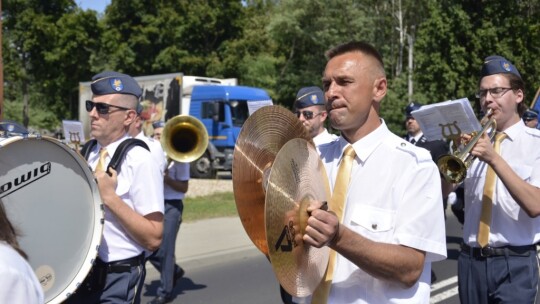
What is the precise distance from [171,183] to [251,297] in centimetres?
160

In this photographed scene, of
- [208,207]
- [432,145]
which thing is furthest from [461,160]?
[208,207]

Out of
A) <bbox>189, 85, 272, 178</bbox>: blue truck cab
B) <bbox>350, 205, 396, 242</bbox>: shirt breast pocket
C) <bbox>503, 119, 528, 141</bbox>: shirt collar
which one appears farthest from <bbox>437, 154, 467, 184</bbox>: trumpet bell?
<bbox>189, 85, 272, 178</bbox>: blue truck cab

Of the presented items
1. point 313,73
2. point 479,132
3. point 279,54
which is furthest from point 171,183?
point 279,54

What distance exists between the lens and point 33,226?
295 cm

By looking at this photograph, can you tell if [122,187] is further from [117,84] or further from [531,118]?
[531,118]

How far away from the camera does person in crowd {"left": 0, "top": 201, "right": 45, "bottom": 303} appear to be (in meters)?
1.64

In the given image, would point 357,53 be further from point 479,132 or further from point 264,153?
point 479,132

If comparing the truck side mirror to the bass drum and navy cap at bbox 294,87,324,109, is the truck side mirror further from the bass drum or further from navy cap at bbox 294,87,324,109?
the bass drum

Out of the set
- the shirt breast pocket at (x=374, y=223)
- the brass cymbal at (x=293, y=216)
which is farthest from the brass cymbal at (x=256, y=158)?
the shirt breast pocket at (x=374, y=223)

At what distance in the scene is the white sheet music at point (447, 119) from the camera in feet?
12.7

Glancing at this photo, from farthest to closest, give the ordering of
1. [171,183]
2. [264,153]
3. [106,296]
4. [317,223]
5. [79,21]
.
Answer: [79,21] → [171,183] → [106,296] → [264,153] → [317,223]

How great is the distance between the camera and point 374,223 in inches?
94.5

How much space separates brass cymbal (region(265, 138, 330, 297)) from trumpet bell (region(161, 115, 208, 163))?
5.23m

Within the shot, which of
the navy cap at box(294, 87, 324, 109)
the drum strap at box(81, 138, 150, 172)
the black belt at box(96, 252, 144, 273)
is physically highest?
the navy cap at box(294, 87, 324, 109)
